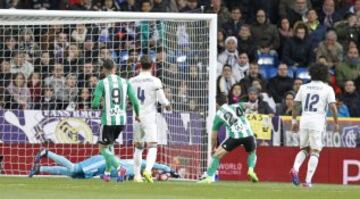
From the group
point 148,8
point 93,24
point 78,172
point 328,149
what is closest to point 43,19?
point 93,24

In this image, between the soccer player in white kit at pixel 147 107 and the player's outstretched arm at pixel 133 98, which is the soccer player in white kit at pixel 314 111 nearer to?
the soccer player in white kit at pixel 147 107

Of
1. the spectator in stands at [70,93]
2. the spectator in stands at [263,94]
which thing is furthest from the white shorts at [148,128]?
the spectator in stands at [263,94]

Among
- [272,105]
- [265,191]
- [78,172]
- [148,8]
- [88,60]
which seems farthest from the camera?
[148,8]

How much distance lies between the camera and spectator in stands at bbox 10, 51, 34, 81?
23.8 metres

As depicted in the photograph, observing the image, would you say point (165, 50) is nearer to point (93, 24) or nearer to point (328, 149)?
point (93, 24)

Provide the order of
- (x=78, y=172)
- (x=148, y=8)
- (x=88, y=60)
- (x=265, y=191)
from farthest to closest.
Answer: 1. (x=148, y=8)
2. (x=88, y=60)
3. (x=78, y=172)
4. (x=265, y=191)

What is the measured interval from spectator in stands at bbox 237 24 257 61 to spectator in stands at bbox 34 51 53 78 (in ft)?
16.8

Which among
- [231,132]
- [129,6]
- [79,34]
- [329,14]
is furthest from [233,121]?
[329,14]

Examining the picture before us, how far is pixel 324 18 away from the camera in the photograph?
28469mm

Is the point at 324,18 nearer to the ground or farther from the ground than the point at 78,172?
farther from the ground

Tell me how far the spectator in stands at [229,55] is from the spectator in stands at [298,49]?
1298mm

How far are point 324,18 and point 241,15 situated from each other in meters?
2.02

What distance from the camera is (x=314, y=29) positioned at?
27.7 meters

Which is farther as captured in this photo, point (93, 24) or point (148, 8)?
point (148, 8)
